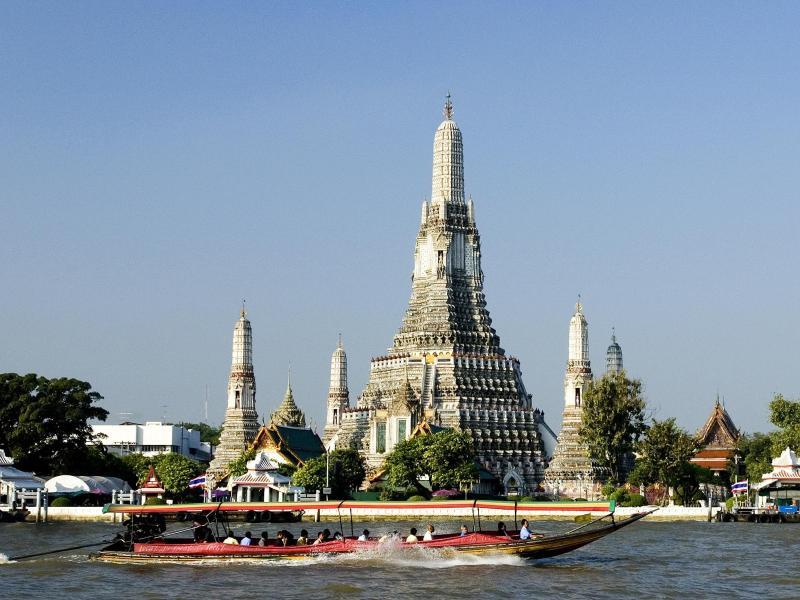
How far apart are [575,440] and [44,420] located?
43.5 m

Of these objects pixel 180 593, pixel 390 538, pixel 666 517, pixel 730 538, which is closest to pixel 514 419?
pixel 666 517

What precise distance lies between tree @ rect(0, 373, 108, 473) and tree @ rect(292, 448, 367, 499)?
1625 cm

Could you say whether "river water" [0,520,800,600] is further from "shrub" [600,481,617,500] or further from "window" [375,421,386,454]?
"window" [375,421,386,454]

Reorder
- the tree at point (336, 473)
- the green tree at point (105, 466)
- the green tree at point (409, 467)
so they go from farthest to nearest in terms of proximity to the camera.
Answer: the green tree at point (105, 466), the tree at point (336, 473), the green tree at point (409, 467)

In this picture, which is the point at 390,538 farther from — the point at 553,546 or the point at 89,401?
the point at 89,401

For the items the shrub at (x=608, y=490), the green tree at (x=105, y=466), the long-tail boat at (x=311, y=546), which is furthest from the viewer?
the green tree at (x=105, y=466)

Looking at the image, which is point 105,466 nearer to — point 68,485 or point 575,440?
point 68,485

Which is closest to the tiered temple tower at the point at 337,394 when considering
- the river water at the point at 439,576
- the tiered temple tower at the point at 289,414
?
the tiered temple tower at the point at 289,414

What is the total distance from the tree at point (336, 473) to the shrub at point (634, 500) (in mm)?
21386

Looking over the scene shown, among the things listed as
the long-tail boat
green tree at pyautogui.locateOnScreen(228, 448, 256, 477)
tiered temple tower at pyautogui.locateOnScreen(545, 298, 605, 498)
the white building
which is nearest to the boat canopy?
the long-tail boat

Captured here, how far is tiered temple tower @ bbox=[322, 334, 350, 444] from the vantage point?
160 meters

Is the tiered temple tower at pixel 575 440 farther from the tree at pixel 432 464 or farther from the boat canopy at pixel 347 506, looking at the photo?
the boat canopy at pixel 347 506

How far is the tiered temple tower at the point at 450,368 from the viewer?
133500 millimetres

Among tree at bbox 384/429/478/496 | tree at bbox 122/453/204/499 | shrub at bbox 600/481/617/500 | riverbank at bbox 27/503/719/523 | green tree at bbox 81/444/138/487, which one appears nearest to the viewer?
riverbank at bbox 27/503/719/523
